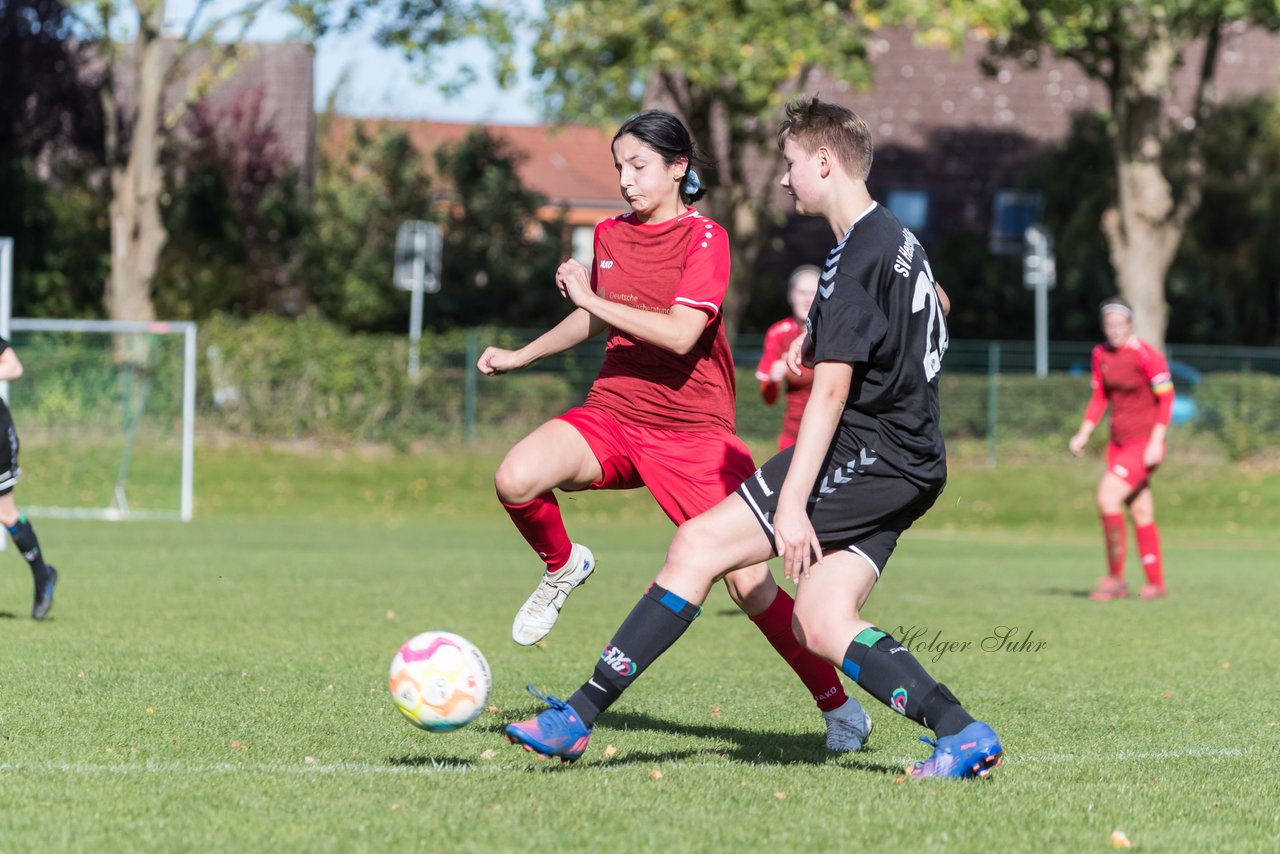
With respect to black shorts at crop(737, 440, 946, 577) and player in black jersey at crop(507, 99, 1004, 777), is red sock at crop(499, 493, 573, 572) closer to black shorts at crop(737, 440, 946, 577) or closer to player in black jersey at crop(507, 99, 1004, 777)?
player in black jersey at crop(507, 99, 1004, 777)

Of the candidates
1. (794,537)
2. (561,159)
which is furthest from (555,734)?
(561,159)

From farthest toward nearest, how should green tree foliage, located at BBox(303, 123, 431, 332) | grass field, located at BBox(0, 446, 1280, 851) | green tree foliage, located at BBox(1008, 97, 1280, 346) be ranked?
green tree foliage, located at BBox(303, 123, 431, 332), green tree foliage, located at BBox(1008, 97, 1280, 346), grass field, located at BBox(0, 446, 1280, 851)

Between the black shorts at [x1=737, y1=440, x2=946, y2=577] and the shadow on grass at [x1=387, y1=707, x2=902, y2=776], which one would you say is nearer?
the black shorts at [x1=737, y1=440, x2=946, y2=577]

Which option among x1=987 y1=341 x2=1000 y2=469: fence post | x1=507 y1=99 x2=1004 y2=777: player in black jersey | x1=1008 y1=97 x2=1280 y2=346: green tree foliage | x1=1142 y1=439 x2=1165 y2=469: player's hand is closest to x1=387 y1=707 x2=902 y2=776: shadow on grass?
x1=507 y1=99 x2=1004 y2=777: player in black jersey

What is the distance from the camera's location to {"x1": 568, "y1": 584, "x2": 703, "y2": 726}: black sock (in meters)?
5.16

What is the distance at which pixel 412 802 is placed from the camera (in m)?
4.77

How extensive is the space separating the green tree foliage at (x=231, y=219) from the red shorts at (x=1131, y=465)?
22099mm

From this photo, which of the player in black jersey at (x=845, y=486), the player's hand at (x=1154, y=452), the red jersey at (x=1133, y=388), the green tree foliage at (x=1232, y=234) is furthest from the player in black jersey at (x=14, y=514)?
the green tree foliage at (x=1232, y=234)

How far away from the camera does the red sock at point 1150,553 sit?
13.2 meters

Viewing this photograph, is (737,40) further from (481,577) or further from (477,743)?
(477,743)

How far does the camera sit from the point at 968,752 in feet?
16.5

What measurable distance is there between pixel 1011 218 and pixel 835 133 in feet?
117

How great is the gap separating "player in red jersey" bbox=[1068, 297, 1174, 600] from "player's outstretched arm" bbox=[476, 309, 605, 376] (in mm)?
7427

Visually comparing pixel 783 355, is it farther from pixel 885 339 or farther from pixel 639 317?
pixel 885 339
